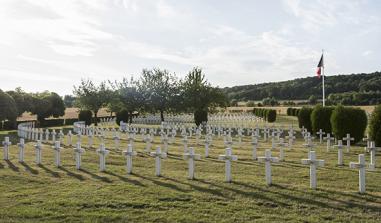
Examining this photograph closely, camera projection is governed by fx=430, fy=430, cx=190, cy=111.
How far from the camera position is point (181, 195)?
27.8 ft

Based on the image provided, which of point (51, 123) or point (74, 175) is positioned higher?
point (51, 123)

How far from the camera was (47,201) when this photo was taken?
815cm

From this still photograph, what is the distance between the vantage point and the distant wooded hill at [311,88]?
10386 cm

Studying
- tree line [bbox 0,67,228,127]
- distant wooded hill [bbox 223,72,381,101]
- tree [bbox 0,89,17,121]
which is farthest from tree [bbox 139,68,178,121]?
distant wooded hill [bbox 223,72,381,101]

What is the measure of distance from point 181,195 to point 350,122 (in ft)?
46.0

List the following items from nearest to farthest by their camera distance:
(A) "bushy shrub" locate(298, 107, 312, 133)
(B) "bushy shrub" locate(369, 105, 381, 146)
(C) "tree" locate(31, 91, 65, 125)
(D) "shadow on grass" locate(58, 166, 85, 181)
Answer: (D) "shadow on grass" locate(58, 166, 85, 181), (B) "bushy shrub" locate(369, 105, 381, 146), (A) "bushy shrub" locate(298, 107, 312, 133), (C) "tree" locate(31, 91, 65, 125)

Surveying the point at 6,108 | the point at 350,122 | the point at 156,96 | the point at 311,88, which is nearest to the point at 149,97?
the point at 156,96

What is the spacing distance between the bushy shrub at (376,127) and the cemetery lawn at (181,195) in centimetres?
543

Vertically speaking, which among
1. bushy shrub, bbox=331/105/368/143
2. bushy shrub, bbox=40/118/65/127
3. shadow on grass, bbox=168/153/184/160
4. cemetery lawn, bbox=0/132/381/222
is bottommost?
cemetery lawn, bbox=0/132/381/222

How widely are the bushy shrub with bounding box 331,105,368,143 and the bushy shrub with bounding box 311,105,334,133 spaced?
9.65ft

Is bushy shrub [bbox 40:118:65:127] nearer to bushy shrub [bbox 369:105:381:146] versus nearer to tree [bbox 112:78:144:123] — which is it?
tree [bbox 112:78:144:123]

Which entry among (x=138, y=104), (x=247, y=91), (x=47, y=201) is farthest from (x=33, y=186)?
(x=247, y=91)

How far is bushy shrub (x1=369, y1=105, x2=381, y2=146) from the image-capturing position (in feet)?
55.7

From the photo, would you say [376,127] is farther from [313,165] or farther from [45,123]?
[45,123]
